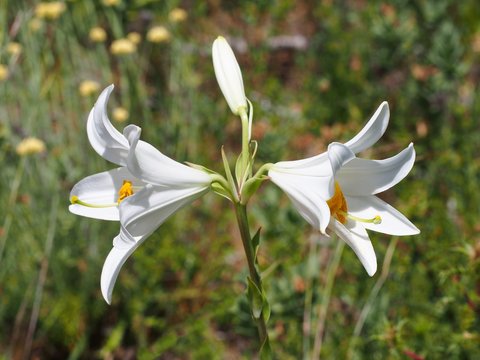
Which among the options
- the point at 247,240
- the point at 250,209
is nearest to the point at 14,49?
the point at 250,209

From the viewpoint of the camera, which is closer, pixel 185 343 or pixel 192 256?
pixel 185 343

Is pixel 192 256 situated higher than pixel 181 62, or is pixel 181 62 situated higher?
pixel 181 62

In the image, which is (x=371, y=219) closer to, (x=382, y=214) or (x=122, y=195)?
(x=382, y=214)

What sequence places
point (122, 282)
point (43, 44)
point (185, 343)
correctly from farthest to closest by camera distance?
point (43, 44) → point (122, 282) → point (185, 343)

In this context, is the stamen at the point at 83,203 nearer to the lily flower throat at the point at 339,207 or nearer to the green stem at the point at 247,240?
the green stem at the point at 247,240

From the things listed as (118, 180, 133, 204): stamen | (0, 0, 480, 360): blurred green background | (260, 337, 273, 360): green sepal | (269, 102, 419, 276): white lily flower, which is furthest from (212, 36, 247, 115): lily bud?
(0, 0, 480, 360): blurred green background

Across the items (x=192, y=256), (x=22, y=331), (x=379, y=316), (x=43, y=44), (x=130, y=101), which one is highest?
(x=43, y=44)

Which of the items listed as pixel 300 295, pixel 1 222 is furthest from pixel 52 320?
pixel 300 295

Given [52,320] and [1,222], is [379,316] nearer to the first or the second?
[52,320]
